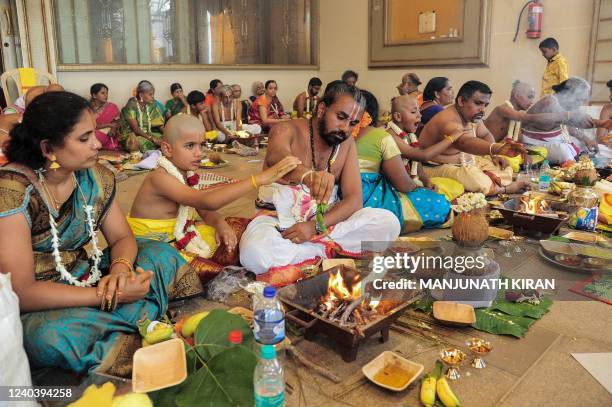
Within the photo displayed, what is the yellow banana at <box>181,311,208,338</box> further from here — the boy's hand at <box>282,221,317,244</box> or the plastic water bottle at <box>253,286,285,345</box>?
the boy's hand at <box>282,221,317,244</box>

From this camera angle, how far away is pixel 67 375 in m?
2.12

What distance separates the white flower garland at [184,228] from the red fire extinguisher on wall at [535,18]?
7.57 meters

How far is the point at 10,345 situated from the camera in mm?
1624

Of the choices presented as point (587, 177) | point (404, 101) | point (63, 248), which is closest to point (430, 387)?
point (63, 248)

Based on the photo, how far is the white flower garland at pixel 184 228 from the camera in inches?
111

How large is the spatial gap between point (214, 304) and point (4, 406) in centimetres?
131

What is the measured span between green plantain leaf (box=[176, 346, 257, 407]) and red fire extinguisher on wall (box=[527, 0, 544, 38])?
28.1ft

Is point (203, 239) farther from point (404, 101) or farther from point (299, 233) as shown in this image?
point (404, 101)

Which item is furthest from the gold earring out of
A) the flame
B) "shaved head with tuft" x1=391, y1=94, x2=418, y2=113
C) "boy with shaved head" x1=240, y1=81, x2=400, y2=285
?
"shaved head with tuft" x1=391, y1=94, x2=418, y2=113

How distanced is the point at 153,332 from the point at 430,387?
1.15m

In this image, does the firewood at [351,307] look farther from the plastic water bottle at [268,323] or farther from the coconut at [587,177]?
the coconut at [587,177]

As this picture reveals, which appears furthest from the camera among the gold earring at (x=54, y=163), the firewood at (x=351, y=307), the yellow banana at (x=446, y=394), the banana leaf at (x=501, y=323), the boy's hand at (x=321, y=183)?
the boy's hand at (x=321, y=183)

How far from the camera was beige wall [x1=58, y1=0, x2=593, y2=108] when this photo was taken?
8.23m

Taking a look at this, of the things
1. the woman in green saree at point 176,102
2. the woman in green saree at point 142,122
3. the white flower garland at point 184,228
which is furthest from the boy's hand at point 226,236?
the woman in green saree at point 176,102
